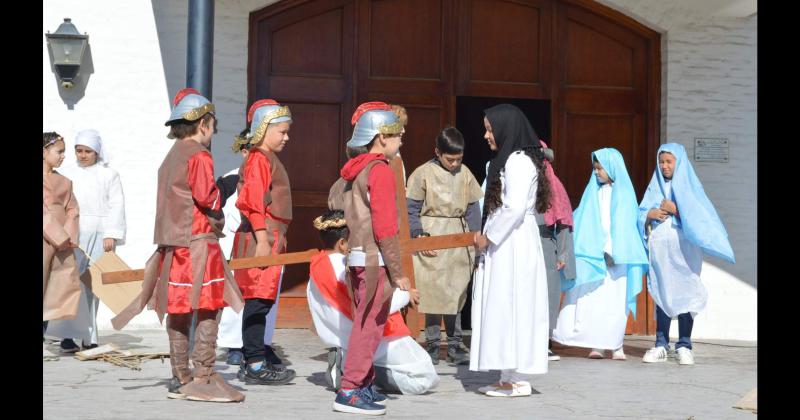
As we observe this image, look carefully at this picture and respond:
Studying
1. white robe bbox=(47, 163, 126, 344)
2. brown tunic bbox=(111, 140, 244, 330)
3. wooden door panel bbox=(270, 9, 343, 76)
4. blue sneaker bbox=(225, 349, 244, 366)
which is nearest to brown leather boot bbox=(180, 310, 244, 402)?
brown tunic bbox=(111, 140, 244, 330)

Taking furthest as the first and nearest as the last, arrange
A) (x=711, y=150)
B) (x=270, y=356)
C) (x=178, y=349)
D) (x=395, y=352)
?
(x=711, y=150)
(x=270, y=356)
(x=395, y=352)
(x=178, y=349)

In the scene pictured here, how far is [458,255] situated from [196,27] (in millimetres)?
2460

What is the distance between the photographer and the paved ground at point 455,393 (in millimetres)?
6160

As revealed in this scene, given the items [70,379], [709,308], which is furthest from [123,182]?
[709,308]

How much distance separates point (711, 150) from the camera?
10531mm

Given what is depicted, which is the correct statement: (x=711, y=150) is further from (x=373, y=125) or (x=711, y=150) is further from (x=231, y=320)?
(x=373, y=125)

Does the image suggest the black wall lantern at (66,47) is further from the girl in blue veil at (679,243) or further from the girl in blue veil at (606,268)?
the girl in blue veil at (679,243)

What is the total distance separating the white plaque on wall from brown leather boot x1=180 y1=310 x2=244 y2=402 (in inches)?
219

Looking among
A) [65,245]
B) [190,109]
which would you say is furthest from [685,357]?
[65,245]

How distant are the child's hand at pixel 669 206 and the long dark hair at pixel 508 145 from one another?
1.87 meters

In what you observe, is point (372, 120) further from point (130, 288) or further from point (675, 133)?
point (675, 133)

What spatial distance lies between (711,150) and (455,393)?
4.57m

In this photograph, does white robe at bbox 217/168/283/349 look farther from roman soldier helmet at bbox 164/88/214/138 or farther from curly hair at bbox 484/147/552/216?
curly hair at bbox 484/147/552/216

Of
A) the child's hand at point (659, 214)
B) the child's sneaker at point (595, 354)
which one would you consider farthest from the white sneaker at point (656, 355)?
the child's hand at point (659, 214)
